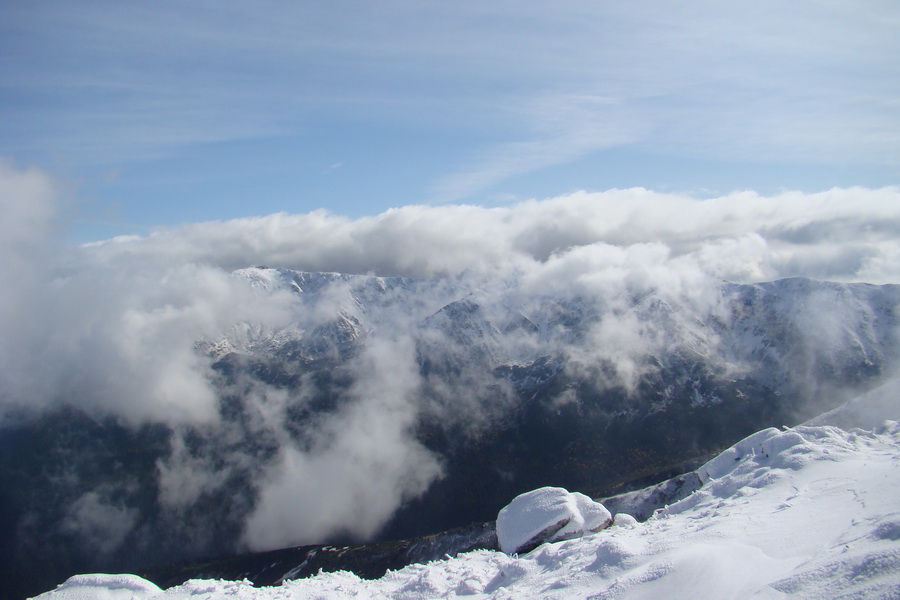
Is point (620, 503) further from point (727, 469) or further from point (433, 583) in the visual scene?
point (433, 583)

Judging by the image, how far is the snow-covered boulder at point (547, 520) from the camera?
178 feet

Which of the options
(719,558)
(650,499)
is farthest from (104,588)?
(650,499)

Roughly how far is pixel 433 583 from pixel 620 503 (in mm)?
160448

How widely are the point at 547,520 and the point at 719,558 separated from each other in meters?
27.0

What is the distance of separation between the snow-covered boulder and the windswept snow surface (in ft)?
11.3

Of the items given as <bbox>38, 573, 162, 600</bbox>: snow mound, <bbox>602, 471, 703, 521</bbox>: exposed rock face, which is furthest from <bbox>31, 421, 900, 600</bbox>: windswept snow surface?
<bbox>602, 471, 703, 521</bbox>: exposed rock face

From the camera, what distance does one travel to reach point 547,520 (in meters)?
55.2

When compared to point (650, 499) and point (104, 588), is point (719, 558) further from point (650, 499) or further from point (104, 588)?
point (650, 499)

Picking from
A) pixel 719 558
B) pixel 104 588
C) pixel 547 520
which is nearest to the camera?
pixel 719 558

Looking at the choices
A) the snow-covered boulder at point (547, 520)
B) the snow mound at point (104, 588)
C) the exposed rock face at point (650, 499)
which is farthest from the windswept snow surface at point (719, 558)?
the exposed rock face at point (650, 499)

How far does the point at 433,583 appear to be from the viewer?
40.2 metres

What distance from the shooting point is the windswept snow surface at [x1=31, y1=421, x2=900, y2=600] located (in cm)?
2588

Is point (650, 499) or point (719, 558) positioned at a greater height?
point (719, 558)

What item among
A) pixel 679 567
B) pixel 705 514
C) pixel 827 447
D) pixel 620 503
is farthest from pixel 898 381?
pixel 679 567
